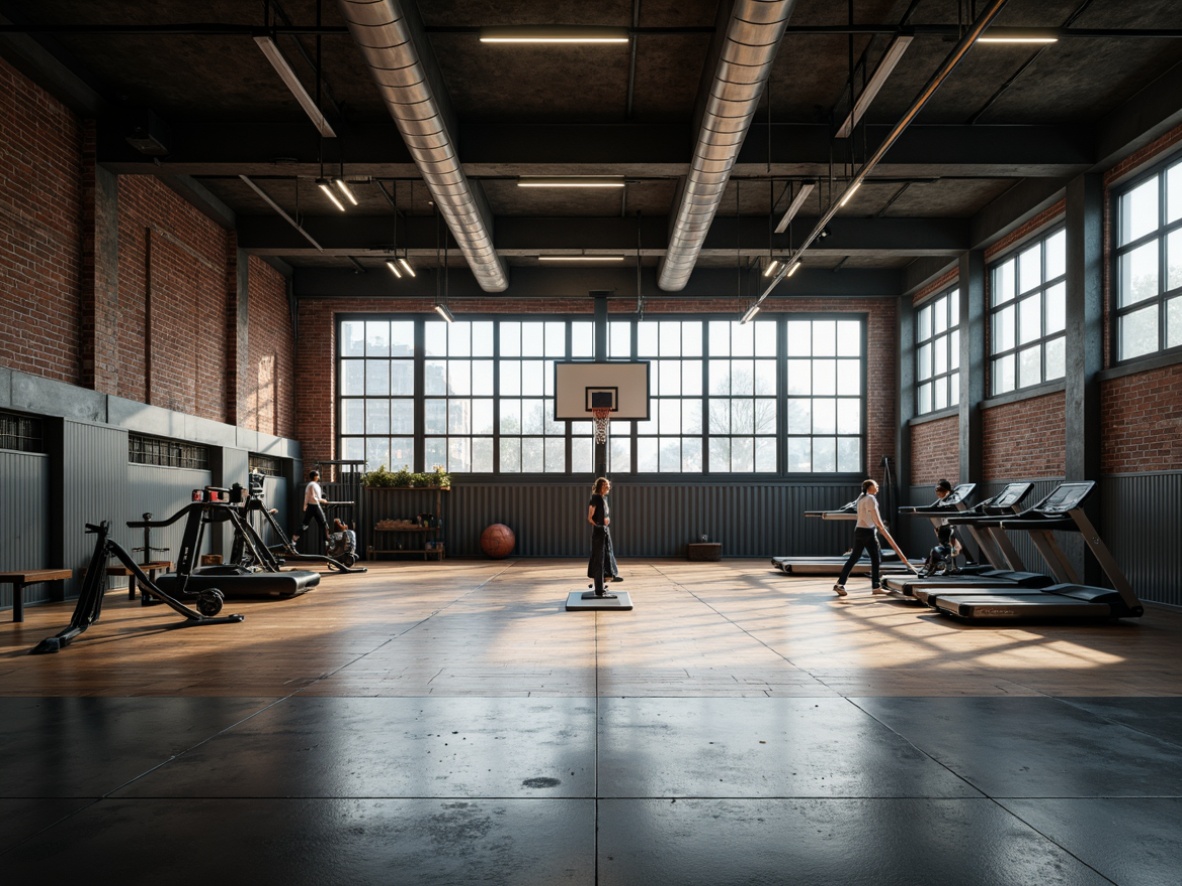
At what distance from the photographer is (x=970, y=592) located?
8.55 m

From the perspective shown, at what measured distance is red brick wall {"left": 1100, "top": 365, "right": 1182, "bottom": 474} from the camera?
351 inches

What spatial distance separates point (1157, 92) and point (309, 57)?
8.88m

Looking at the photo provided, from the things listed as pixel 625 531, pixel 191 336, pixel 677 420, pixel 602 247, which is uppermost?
pixel 602 247

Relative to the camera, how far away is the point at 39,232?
899 cm

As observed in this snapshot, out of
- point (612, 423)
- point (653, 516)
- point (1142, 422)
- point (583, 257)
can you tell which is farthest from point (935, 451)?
point (583, 257)

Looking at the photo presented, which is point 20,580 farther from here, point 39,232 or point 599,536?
point 599,536

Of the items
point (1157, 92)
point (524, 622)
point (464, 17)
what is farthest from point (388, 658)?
point (1157, 92)

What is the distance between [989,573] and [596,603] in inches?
206

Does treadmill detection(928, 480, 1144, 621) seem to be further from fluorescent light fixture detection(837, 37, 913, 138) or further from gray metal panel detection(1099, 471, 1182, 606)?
fluorescent light fixture detection(837, 37, 913, 138)

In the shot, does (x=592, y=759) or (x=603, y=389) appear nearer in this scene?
(x=592, y=759)

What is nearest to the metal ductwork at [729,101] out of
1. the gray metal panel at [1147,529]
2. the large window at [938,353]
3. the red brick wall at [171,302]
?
the large window at [938,353]

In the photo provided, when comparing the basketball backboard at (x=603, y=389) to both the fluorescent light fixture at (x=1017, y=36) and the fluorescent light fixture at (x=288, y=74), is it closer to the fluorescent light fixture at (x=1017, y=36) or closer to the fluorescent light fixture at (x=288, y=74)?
the fluorescent light fixture at (x=288, y=74)

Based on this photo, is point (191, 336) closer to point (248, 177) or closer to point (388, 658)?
point (248, 177)

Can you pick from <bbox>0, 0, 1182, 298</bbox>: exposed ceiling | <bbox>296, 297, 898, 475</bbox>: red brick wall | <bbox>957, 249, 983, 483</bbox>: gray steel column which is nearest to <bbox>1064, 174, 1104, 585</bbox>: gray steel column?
<bbox>0, 0, 1182, 298</bbox>: exposed ceiling
